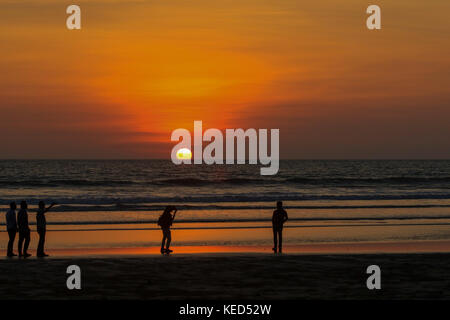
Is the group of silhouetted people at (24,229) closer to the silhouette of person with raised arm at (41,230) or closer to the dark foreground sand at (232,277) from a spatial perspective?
the silhouette of person with raised arm at (41,230)

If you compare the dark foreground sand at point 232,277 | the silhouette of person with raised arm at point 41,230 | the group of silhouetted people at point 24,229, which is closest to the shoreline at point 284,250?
the silhouette of person with raised arm at point 41,230

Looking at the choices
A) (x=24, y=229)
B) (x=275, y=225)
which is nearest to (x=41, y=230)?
(x=24, y=229)

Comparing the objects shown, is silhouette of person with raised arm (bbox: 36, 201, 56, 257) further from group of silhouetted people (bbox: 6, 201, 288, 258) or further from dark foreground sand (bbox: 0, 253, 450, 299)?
dark foreground sand (bbox: 0, 253, 450, 299)

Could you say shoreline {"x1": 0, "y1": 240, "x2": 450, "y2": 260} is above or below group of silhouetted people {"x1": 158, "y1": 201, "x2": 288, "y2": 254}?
below

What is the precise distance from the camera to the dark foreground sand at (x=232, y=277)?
543 inches

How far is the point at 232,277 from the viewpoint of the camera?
15938 mm

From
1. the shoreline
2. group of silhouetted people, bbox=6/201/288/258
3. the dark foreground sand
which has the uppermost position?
group of silhouetted people, bbox=6/201/288/258

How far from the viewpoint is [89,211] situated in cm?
4134

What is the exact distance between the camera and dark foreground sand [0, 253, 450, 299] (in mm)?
13789

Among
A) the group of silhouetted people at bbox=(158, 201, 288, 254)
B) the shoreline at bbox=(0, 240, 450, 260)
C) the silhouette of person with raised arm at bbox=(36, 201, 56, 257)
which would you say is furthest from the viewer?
the group of silhouetted people at bbox=(158, 201, 288, 254)

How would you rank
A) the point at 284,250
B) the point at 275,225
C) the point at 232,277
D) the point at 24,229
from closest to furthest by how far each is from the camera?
the point at 232,277, the point at 24,229, the point at 275,225, the point at 284,250

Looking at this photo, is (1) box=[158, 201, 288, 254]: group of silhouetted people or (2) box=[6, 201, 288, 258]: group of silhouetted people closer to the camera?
(2) box=[6, 201, 288, 258]: group of silhouetted people

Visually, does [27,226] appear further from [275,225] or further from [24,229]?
[275,225]

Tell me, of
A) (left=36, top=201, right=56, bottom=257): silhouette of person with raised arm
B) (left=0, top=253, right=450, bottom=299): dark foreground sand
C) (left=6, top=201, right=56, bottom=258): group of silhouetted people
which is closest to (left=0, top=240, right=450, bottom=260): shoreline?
(left=36, top=201, right=56, bottom=257): silhouette of person with raised arm
